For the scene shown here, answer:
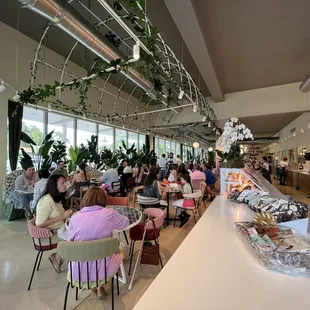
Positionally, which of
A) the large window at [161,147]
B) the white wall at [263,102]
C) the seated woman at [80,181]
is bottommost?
the seated woman at [80,181]

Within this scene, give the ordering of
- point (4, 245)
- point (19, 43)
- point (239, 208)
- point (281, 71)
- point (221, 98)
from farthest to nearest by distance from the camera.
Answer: point (221, 98), point (281, 71), point (19, 43), point (4, 245), point (239, 208)

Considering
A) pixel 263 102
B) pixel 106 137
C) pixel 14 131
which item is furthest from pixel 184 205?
pixel 263 102

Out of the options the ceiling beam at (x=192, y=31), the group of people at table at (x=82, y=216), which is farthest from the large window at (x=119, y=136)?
the group of people at table at (x=82, y=216)

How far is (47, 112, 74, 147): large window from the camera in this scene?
678cm

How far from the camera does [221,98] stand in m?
8.88

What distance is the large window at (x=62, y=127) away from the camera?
267 inches

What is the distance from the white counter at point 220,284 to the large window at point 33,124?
6.11 metres

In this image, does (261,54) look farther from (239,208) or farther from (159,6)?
(239,208)

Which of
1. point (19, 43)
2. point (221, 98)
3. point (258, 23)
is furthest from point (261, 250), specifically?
point (221, 98)

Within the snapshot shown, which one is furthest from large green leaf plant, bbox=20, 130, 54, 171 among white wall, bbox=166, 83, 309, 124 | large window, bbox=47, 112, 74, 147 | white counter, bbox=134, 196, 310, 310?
white wall, bbox=166, 83, 309, 124

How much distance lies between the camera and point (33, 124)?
6.21 meters

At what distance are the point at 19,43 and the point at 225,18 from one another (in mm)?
5034

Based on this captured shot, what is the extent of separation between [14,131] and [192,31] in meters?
4.79

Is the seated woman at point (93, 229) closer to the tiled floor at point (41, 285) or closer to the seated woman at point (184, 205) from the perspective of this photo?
the tiled floor at point (41, 285)
